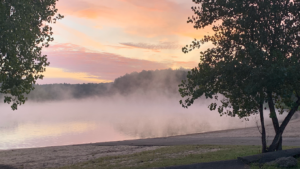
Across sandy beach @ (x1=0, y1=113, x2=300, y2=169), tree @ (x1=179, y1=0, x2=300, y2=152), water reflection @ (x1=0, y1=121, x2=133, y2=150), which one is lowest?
water reflection @ (x1=0, y1=121, x2=133, y2=150)

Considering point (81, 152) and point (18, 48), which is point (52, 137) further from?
point (18, 48)

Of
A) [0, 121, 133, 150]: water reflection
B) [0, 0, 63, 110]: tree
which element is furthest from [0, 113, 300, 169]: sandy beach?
[0, 121, 133, 150]: water reflection

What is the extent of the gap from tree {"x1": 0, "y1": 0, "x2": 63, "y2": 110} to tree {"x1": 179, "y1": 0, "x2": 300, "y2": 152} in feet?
32.3

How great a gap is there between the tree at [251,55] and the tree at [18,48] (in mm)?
9834

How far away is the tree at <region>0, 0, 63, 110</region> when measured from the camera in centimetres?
1473

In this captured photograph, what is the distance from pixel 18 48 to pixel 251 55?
45.3 feet

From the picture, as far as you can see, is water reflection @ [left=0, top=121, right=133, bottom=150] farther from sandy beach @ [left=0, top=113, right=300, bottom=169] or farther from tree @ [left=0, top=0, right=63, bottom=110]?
tree @ [left=0, top=0, right=63, bottom=110]

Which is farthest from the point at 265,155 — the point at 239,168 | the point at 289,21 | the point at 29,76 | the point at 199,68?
the point at 29,76

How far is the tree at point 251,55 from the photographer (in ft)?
42.0

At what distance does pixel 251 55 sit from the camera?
44.6 ft

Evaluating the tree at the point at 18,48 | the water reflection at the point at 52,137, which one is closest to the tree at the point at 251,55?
the tree at the point at 18,48

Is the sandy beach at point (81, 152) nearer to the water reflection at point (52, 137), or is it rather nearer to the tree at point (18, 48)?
the tree at point (18, 48)

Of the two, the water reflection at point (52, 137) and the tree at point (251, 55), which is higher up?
the tree at point (251, 55)

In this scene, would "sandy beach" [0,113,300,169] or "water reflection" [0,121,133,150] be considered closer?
"sandy beach" [0,113,300,169]
